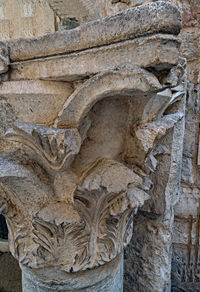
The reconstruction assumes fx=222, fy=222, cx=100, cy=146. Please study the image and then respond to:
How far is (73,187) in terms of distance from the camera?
90 centimetres

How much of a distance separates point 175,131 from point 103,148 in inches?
24.0

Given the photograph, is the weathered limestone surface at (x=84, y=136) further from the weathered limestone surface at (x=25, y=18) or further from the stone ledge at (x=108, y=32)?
the weathered limestone surface at (x=25, y=18)

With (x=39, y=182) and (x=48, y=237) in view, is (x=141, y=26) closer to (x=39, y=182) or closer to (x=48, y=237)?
(x=39, y=182)

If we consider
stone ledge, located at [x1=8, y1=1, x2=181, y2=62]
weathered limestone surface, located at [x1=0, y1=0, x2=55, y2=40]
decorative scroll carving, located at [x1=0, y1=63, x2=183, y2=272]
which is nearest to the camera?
stone ledge, located at [x1=8, y1=1, x2=181, y2=62]

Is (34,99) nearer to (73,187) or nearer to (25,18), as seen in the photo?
(73,187)

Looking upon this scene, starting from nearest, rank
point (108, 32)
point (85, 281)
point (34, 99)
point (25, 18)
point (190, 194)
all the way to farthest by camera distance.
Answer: point (108, 32) → point (34, 99) → point (85, 281) → point (25, 18) → point (190, 194)

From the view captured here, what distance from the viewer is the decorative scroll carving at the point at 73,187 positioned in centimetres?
77

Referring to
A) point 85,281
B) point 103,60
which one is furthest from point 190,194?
point 103,60

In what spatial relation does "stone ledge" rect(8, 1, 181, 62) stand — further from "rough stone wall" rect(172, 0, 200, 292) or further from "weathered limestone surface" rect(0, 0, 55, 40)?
"rough stone wall" rect(172, 0, 200, 292)

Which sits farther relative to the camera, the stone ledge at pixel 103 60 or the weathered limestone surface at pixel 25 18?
the weathered limestone surface at pixel 25 18

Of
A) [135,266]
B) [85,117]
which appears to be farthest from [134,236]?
[85,117]

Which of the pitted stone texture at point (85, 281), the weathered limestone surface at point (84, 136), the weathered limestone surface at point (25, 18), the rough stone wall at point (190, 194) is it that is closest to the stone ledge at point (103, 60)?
the weathered limestone surface at point (84, 136)

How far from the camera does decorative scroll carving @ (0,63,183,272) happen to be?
0.77 meters

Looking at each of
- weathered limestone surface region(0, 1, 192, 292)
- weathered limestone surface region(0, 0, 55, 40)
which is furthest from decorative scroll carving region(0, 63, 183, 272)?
weathered limestone surface region(0, 0, 55, 40)
